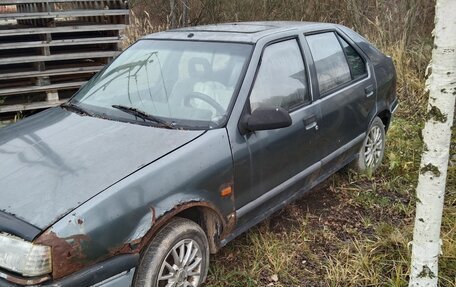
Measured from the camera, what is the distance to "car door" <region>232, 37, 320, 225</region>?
2984mm

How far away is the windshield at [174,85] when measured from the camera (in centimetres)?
298

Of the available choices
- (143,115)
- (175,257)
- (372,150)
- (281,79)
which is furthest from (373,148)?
(175,257)

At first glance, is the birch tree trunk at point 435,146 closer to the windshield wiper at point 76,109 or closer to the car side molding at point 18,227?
the car side molding at point 18,227

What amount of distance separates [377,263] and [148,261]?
1651 millimetres

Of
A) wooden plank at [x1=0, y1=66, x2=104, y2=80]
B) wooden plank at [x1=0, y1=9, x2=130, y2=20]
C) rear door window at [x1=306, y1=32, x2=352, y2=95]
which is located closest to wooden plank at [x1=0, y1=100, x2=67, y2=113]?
wooden plank at [x1=0, y1=66, x2=104, y2=80]

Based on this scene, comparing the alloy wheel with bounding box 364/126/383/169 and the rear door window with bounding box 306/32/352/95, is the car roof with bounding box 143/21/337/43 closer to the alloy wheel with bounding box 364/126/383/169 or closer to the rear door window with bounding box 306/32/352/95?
the rear door window with bounding box 306/32/352/95

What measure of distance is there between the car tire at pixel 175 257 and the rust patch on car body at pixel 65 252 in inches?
15.4

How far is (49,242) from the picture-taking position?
202cm

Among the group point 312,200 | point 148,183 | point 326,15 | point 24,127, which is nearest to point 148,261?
point 148,183

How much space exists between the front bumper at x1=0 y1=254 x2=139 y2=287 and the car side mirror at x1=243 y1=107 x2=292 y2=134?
1083 mm

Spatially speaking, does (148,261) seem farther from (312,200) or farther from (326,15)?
(326,15)

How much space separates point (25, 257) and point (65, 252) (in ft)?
0.55

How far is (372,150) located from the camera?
15.3 ft

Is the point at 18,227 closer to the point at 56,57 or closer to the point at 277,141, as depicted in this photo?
the point at 277,141
